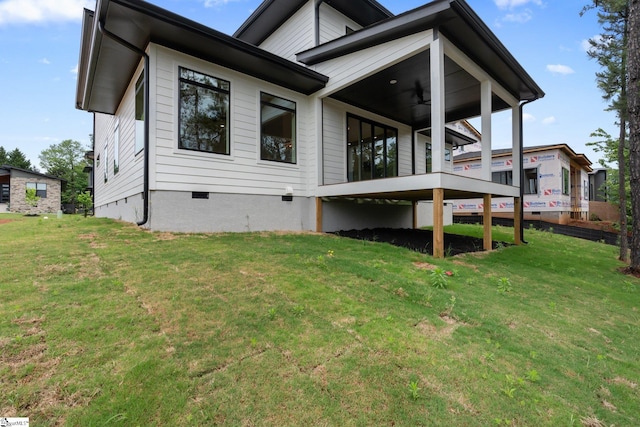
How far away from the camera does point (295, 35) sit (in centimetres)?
1006

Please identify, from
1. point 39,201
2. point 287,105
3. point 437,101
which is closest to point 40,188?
point 39,201

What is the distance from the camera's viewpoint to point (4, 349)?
205 centimetres

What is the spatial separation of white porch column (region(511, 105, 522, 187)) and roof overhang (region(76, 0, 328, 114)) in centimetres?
610

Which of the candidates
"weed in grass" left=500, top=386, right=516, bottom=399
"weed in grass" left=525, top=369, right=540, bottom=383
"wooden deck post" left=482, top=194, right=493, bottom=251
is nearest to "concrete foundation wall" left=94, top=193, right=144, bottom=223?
"weed in grass" left=500, top=386, right=516, bottom=399

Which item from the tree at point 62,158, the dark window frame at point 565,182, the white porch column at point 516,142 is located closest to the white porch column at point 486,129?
the white porch column at point 516,142

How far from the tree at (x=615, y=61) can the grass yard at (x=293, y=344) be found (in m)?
6.73

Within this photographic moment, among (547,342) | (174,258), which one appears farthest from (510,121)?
→ (174,258)

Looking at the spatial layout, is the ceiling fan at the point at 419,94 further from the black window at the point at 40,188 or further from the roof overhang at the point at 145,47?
the black window at the point at 40,188

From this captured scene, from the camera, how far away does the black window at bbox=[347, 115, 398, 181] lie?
9.71m

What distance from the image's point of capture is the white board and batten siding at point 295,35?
939cm

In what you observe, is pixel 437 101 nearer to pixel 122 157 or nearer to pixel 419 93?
pixel 419 93

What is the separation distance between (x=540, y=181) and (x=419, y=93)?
42.1 ft

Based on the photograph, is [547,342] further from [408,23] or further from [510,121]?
[510,121]

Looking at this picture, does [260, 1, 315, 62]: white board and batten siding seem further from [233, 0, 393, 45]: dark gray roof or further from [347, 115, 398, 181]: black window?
[347, 115, 398, 181]: black window
